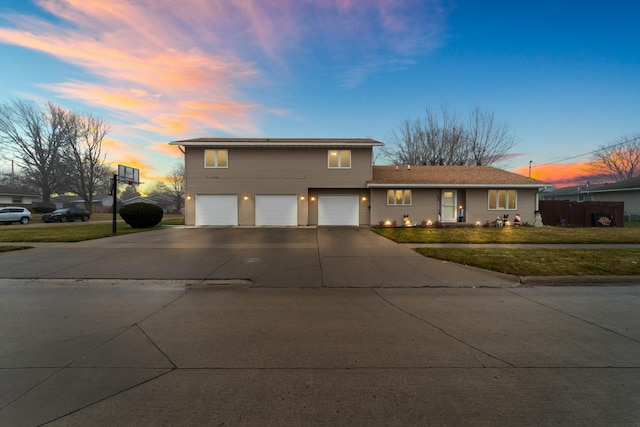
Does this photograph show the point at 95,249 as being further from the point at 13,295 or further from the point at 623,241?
the point at 623,241

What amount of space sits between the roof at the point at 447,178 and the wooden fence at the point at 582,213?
383 cm

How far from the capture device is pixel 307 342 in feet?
12.7

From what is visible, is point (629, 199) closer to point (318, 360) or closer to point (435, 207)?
point (435, 207)

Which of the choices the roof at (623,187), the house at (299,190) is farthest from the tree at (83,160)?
the roof at (623,187)

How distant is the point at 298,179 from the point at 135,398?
59.8ft

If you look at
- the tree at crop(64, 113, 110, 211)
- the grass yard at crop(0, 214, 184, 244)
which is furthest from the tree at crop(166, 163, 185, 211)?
the grass yard at crop(0, 214, 184, 244)

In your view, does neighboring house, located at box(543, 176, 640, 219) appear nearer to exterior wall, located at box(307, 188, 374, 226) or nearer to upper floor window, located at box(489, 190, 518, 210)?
upper floor window, located at box(489, 190, 518, 210)

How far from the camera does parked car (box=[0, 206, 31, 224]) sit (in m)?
24.2

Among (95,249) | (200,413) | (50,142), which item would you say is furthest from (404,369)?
(50,142)

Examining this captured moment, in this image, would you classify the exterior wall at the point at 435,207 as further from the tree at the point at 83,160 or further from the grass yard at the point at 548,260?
the tree at the point at 83,160

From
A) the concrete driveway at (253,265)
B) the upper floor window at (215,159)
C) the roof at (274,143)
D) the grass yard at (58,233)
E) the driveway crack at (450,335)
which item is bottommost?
the driveway crack at (450,335)

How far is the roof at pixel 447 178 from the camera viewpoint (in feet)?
64.7

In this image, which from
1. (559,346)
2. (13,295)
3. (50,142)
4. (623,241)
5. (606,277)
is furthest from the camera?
(50,142)

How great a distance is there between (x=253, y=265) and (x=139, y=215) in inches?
533
